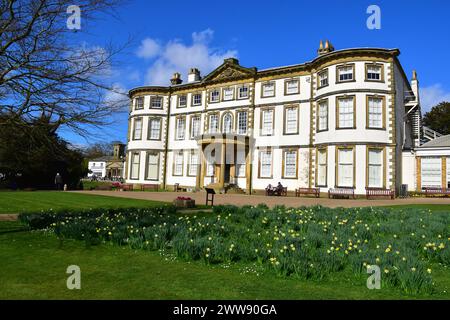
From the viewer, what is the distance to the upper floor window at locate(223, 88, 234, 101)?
35562 mm

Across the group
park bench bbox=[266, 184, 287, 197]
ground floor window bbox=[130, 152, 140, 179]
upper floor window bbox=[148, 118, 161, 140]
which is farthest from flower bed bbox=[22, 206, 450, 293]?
ground floor window bbox=[130, 152, 140, 179]

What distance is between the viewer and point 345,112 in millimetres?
27719

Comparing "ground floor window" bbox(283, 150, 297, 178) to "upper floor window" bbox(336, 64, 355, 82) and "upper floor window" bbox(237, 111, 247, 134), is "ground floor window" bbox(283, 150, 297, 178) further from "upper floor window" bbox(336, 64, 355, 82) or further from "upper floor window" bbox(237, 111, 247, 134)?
"upper floor window" bbox(336, 64, 355, 82)

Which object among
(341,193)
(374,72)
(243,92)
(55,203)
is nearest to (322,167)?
(341,193)

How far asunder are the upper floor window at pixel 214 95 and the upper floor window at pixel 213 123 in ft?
5.51

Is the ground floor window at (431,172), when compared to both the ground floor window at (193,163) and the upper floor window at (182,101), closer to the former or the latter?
the ground floor window at (193,163)

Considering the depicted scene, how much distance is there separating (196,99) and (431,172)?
2352cm

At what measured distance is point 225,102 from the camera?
117ft

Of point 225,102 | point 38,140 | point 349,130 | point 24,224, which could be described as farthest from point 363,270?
point 225,102

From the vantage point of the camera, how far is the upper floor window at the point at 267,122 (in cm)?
3272

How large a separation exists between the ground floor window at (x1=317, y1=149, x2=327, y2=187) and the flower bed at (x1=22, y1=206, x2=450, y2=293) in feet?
53.6

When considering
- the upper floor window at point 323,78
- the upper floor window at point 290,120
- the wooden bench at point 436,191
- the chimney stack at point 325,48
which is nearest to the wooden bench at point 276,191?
the upper floor window at point 290,120

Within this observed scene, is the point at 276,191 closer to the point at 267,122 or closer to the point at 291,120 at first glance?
the point at 291,120
